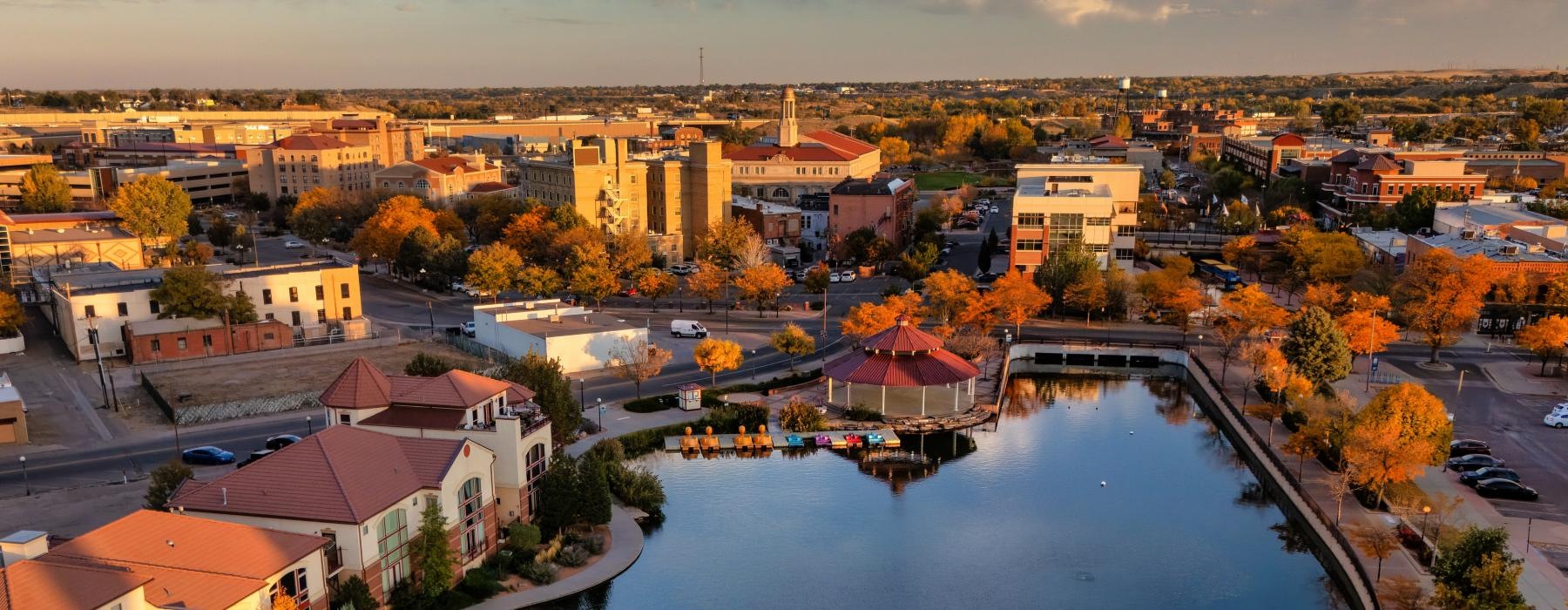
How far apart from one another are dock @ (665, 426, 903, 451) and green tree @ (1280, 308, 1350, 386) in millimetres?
15572

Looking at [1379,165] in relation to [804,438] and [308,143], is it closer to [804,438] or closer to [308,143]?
[804,438]

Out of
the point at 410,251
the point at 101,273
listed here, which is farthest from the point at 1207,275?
the point at 101,273

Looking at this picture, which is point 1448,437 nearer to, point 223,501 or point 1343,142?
point 223,501

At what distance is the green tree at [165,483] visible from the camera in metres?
26.5

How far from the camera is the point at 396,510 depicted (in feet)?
80.0

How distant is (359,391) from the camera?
29250mm

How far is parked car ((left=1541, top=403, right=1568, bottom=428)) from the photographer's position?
122ft

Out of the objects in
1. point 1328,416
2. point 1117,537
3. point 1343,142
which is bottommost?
point 1117,537

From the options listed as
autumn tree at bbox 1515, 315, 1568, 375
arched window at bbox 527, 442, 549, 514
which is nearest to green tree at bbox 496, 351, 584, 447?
arched window at bbox 527, 442, 549, 514

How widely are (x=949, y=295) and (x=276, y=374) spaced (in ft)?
96.5

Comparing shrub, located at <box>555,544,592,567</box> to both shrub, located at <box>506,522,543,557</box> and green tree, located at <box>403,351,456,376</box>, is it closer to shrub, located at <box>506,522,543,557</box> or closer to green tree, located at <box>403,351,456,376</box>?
shrub, located at <box>506,522,543,557</box>

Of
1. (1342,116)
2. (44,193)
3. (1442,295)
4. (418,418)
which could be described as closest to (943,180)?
(1342,116)

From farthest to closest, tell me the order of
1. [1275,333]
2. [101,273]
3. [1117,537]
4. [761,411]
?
[101,273] < [1275,333] < [761,411] < [1117,537]

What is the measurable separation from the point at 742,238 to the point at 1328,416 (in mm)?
39115
